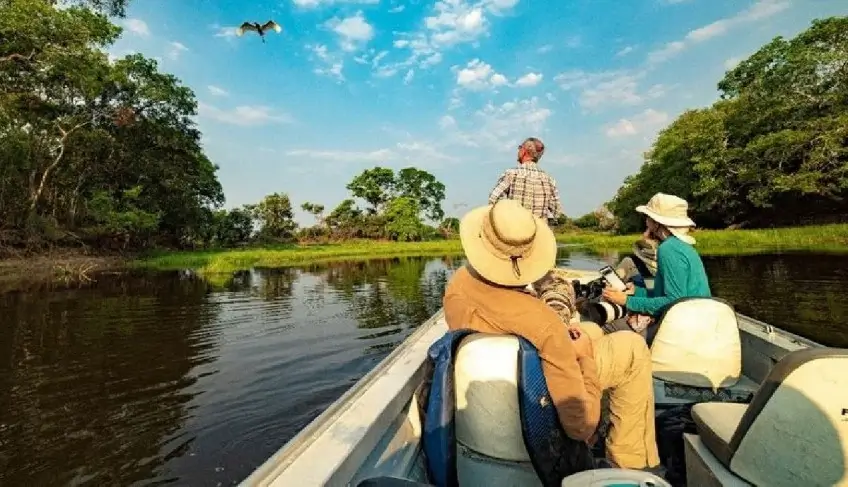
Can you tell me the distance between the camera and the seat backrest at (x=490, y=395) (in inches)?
65.3

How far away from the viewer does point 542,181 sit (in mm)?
4055

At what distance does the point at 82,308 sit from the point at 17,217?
58.8 feet

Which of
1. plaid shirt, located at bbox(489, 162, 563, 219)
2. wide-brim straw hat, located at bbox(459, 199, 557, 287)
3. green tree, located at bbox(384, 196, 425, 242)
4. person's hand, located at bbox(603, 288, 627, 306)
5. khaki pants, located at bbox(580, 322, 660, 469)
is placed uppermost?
green tree, located at bbox(384, 196, 425, 242)

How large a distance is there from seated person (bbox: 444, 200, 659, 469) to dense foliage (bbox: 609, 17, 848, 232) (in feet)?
90.6

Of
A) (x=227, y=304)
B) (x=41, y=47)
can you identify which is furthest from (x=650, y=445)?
(x=41, y=47)

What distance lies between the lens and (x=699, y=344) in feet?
8.91

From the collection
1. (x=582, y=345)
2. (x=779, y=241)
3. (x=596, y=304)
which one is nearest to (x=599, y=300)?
(x=596, y=304)

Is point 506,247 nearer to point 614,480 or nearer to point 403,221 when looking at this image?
point 614,480

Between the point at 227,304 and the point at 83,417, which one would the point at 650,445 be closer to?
the point at 83,417

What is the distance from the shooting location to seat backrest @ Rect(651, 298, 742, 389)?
2643 mm

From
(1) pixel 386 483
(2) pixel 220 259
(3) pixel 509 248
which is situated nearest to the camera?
(1) pixel 386 483

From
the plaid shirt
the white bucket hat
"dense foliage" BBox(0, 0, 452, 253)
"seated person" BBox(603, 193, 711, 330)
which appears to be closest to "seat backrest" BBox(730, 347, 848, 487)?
"seated person" BBox(603, 193, 711, 330)

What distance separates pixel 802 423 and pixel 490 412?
2.90 feet

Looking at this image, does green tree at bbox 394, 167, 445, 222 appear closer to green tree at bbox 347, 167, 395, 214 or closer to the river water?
green tree at bbox 347, 167, 395, 214
